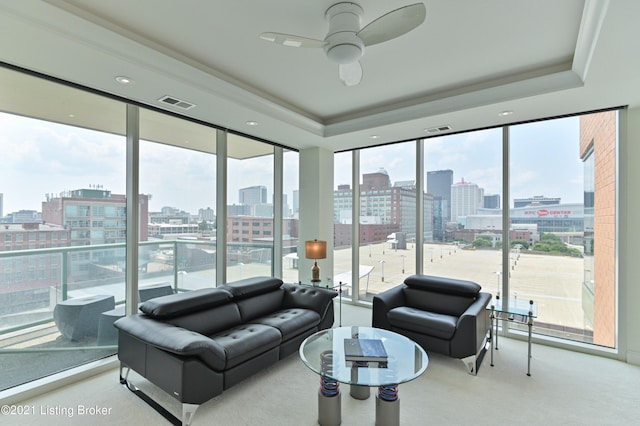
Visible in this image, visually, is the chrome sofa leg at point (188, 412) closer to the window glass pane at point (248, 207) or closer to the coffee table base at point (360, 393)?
the coffee table base at point (360, 393)

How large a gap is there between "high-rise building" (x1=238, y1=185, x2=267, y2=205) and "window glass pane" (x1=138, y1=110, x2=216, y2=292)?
520 mm

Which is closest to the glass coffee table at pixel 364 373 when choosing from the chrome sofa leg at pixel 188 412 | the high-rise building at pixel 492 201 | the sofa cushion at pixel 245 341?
the sofa cushion at pixel 245 341

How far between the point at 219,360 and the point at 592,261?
4.29 m

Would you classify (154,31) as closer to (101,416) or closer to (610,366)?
(101,416)

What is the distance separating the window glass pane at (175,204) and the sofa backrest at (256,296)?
754 mm

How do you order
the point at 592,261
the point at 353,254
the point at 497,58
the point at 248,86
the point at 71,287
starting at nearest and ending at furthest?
the point at 497,58, the point at 71,287, the point at 248,86, the point at 592,261, the point at 353,254

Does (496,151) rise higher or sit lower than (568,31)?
lower

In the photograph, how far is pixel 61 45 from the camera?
2197 mm

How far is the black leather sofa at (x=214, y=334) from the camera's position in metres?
2.25

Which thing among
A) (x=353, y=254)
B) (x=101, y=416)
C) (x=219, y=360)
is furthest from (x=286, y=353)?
(x=353, y=254)

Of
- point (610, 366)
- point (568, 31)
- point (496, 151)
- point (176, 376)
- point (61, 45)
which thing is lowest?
point (610, 366)

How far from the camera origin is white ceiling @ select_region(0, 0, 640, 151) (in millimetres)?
2092

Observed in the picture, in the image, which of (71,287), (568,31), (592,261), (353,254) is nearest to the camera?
(568,31)

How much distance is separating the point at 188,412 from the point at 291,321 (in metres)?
1.27
